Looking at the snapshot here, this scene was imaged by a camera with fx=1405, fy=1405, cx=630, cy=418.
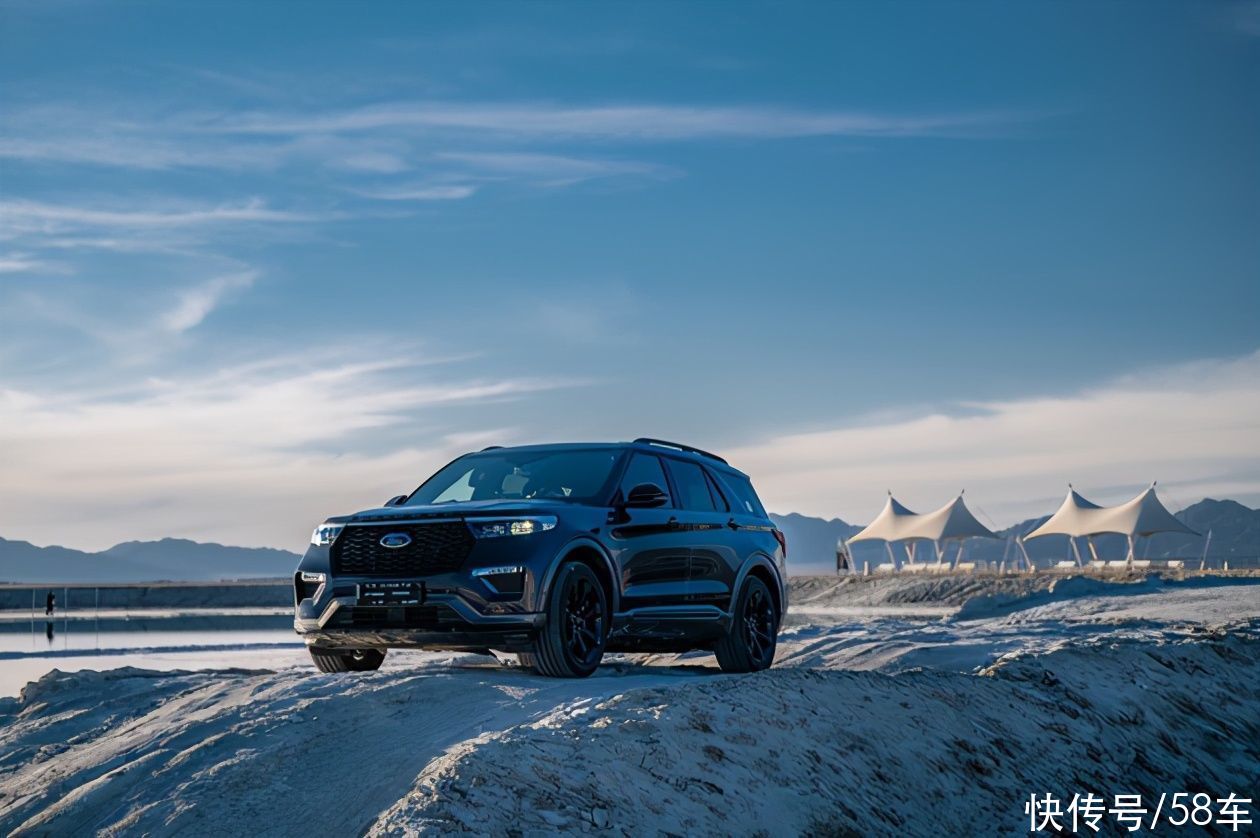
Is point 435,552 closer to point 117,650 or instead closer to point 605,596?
point 605,596

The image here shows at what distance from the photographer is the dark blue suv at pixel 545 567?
32.6 ft

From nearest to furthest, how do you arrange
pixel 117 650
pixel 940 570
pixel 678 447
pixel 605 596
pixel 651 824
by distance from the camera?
pixel 651 824
pixel 605 596
pixel 678 447
pixel 117 650
pixel 940 570

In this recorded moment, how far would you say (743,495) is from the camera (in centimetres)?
1353

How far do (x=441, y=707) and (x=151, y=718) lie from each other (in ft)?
7.84

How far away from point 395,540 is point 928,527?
304 ft

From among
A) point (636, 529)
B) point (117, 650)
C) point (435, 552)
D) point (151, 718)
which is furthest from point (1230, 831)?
point (117, 650)

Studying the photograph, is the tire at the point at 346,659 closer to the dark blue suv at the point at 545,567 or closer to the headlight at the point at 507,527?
the dark blue suv at the point at 545,567

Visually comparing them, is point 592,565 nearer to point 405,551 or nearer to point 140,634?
point 405,551

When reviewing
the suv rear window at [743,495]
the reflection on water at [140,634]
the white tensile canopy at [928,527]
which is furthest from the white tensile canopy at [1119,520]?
the suv rear window at [743,495]

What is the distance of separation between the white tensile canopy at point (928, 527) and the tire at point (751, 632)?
264 ft


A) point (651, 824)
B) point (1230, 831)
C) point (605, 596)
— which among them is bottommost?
point (1230, 831)

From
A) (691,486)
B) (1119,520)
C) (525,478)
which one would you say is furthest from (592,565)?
(1119,520)

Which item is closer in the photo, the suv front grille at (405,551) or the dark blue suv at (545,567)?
the dark blue suv at (545,567)

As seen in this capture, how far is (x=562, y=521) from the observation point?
10227mm
